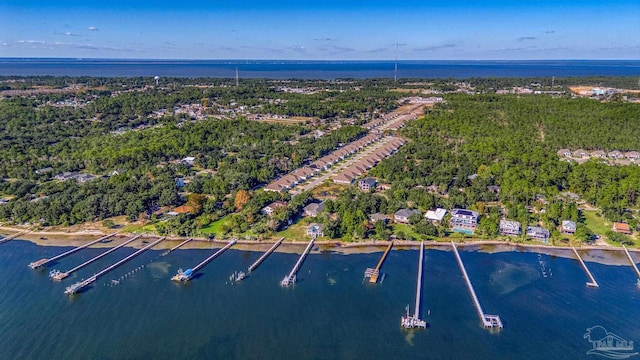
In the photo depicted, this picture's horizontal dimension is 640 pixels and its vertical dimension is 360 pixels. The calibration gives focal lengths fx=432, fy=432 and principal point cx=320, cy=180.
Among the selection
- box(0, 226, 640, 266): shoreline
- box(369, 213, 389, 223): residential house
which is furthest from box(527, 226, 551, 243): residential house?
box(369, 213, 389, 223): residential house

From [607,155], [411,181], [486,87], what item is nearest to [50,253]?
[411,181]

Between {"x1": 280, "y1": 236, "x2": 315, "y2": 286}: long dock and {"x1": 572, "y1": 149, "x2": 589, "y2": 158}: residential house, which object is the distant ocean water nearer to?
{"x1": 280, "y1": 236, "x2": 315, "y2": 286}: long dock

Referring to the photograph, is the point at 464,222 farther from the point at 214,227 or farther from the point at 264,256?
the point at 214,227

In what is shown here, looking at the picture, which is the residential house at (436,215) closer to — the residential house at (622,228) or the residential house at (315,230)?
the residential house at (315,230)

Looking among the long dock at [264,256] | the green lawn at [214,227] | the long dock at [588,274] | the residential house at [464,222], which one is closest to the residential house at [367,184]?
the residential house at [464,222]

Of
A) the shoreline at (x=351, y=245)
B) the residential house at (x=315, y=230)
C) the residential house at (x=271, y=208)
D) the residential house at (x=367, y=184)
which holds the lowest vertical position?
the shoreline at (x=351, y=245)

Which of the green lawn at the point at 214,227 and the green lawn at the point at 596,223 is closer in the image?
the green lawn at the point at 214,227

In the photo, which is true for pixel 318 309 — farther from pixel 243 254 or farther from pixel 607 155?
pixel 607 155
